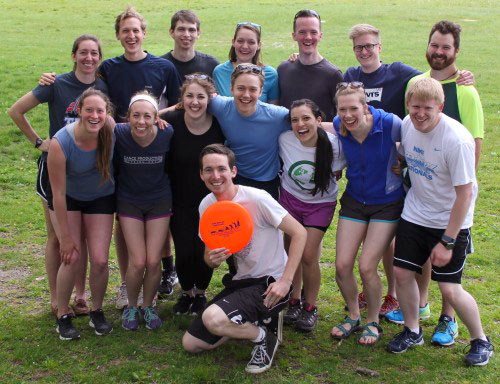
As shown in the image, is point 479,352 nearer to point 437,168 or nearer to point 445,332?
point 445,332

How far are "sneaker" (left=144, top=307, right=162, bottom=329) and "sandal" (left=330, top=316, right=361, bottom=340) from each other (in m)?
1.55

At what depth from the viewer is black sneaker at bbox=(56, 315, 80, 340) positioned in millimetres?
5613

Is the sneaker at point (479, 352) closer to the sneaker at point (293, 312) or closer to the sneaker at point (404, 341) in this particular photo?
the sneaker at point (404, 341)

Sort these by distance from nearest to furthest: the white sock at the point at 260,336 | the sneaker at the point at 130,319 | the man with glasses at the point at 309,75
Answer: the white sock at the point at 260,336 → the sneaker at the point at 130,319 → the man with glasses at the point at 309,75

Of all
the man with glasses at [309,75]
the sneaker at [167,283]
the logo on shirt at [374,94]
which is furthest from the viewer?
the sneaker at [167,283]

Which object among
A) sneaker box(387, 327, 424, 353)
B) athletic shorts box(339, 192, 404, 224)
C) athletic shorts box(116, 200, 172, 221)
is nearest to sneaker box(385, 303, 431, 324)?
sneaker box(387, 327, 424, 353)

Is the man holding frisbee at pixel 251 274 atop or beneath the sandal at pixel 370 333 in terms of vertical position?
atop

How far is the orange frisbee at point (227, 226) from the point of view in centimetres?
512

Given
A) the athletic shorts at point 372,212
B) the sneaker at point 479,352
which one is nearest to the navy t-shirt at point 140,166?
the athletic shorts at point 372,212

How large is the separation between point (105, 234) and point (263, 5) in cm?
3201

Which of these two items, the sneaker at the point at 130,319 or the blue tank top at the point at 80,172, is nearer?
the blue tank top at the point at 80,172

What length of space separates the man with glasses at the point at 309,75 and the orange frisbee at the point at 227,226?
62.8 inches

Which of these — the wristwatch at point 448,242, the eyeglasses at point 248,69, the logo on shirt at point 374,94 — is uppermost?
the eyeglasses at point 248,69

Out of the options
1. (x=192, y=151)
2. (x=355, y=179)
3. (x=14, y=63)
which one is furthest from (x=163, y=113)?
(x=14, y=63)
